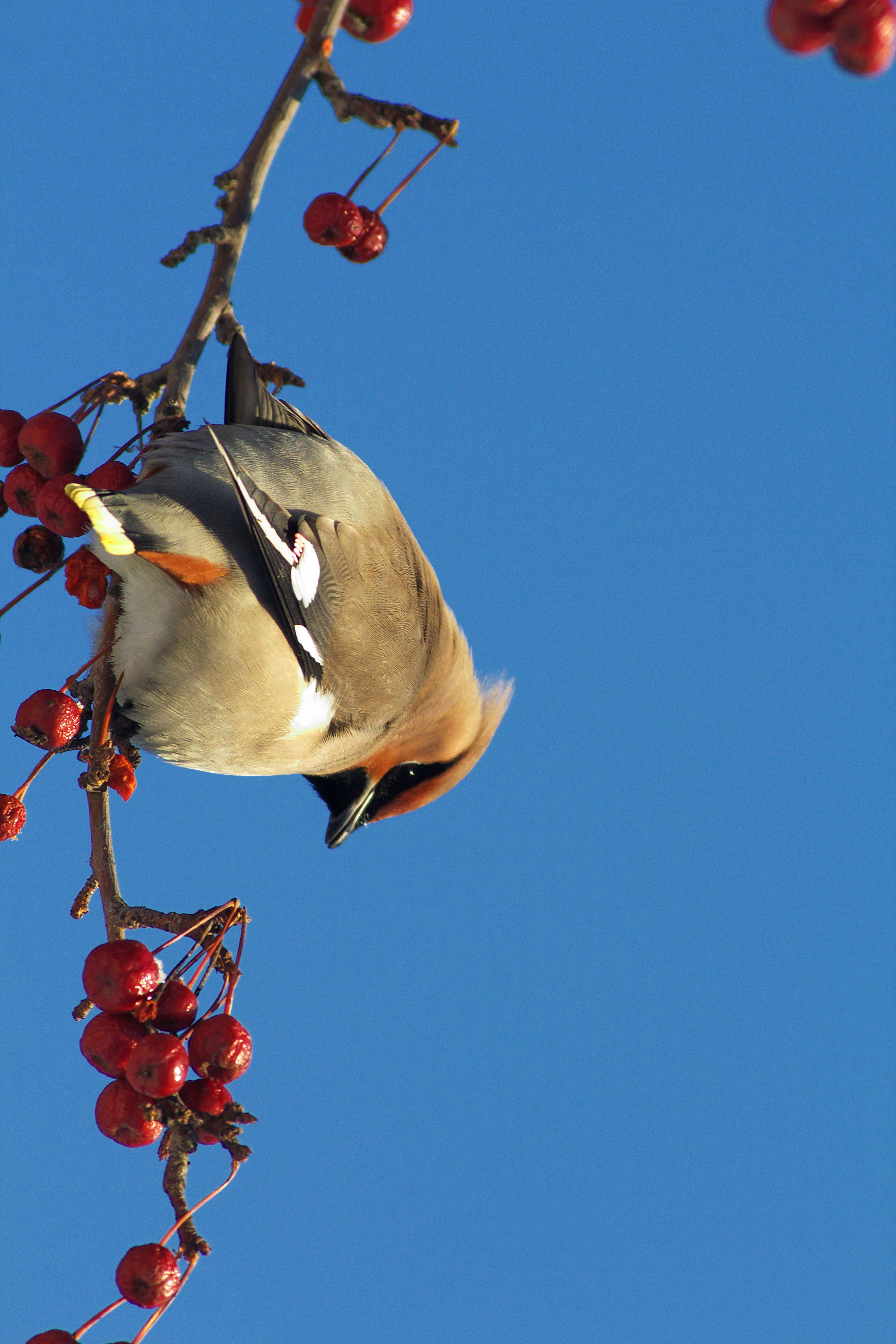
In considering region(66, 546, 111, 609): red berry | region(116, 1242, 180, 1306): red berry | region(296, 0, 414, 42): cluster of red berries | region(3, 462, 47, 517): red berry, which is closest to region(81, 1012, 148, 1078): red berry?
region(116, 1242, 180, 1306): red berry

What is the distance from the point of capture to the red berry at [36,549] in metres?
2.25

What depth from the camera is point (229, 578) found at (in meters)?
2.49

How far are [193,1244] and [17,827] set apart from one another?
836mm

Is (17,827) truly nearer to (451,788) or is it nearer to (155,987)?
(155,987)

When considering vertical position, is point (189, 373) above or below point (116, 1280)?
above

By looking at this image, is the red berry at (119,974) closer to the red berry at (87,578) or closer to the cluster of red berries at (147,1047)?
the cluster of red berries at (147,1047)

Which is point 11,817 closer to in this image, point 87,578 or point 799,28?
point 87,578

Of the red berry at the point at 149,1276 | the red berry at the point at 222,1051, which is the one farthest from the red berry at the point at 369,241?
the red berry at the point at 149,1276

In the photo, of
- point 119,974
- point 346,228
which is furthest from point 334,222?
point 119,974

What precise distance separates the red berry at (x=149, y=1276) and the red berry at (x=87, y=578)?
117 cm

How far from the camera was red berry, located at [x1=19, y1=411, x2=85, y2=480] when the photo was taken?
2.19m

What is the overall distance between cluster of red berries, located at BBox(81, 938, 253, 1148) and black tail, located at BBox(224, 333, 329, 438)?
5.07ft

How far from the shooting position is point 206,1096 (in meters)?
1.98

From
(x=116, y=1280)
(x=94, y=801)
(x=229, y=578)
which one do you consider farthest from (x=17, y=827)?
(x=116, y=1280)
